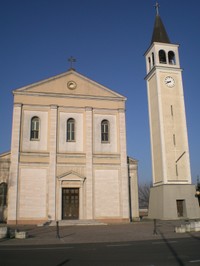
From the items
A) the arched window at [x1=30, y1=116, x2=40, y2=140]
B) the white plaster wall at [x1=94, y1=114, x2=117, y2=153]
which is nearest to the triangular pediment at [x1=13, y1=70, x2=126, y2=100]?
the white plaster wall at [x1=94, y1=114, x2=117, y2=153]

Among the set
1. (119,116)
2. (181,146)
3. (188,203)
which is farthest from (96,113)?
(188,203)

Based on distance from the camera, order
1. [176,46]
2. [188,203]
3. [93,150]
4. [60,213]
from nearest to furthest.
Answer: [60,213]
[93,150]
[188,203]
[176,46]

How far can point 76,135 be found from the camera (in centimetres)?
2953

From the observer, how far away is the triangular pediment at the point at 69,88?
1167 inches

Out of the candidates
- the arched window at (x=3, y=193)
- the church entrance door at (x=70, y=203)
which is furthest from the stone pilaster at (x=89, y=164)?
the arched window at (x=3, y=193)

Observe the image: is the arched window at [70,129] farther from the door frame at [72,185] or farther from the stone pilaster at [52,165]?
the door frame at [72,185]

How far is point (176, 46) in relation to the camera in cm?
→ 3659

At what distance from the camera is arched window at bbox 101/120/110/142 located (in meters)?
30.1

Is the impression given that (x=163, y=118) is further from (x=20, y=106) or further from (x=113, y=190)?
(x=20, y=106)

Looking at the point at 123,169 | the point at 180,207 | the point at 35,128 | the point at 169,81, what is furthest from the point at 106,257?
the point at 169,81

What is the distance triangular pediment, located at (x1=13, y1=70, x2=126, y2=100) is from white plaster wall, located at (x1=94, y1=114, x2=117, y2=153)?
89.7 inches

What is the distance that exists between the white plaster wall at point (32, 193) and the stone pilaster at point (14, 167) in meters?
0.49

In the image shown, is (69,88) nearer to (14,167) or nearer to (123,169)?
(14,167)

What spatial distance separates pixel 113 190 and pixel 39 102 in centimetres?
1098
